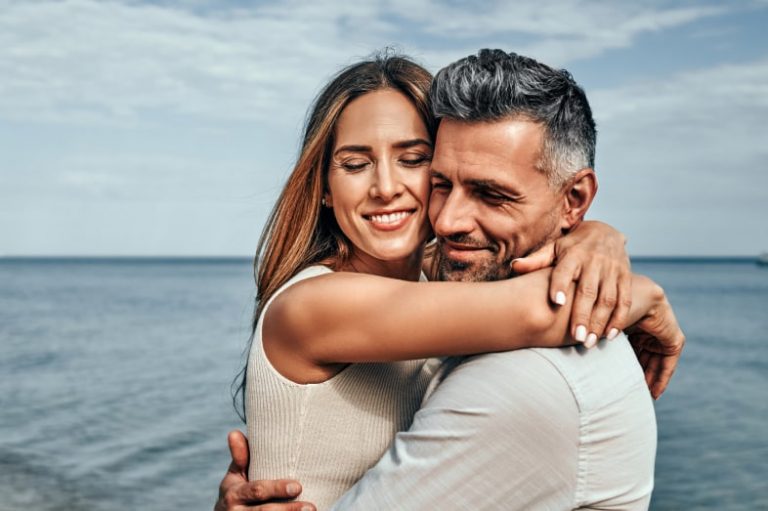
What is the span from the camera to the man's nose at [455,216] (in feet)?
8.82

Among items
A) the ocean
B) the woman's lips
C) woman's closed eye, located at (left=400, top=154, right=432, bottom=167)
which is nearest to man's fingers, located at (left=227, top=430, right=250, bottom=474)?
Answer: the woman's lips

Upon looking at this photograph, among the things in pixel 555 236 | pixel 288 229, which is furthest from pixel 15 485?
pixel 555 236

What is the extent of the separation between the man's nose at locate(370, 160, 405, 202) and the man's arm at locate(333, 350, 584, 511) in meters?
1.13

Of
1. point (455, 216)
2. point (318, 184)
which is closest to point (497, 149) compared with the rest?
point (455, 216)

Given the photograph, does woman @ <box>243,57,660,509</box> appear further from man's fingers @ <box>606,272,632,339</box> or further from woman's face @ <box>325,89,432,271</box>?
man's fingers @ <box>606,272,632,339</box>

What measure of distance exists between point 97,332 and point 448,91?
1108 inches

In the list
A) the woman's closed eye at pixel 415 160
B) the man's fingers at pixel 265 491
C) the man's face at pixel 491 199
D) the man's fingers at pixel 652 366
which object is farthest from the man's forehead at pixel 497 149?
the man's fingers at pixel 265 491

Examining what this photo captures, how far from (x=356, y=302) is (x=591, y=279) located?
2.11ft

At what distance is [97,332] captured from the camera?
94.9ft

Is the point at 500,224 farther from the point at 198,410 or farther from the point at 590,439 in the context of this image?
the point at 198,410

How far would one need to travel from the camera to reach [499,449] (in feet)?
6.64

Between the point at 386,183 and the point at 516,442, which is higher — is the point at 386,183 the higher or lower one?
the higher one

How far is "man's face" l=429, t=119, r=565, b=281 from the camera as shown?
8.52 feet

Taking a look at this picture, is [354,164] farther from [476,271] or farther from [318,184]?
[476,271]
